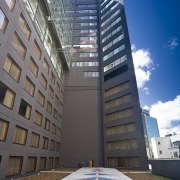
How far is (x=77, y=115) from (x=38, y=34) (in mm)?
22585

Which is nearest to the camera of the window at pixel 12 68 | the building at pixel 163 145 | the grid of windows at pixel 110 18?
the window at pixel 12 68

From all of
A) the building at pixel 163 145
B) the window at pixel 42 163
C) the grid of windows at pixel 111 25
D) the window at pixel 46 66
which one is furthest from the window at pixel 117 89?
the building at pixel 163 145

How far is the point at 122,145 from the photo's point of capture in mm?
34375

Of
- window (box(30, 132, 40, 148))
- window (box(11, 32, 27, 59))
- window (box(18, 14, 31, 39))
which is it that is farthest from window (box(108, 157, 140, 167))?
window (box(18, 14, 31, 39))

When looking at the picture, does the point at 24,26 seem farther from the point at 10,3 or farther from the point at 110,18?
the point at 110,18

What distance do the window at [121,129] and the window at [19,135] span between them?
22053mm

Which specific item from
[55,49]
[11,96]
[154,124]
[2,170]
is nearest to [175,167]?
[2,170]

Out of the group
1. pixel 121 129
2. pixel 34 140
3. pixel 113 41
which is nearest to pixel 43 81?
pixel 34 140

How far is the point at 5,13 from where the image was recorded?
1558 cm

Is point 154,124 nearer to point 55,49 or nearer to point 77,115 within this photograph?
point 77,115

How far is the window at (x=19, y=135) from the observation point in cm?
1760

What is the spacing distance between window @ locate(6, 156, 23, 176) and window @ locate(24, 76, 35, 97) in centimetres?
843

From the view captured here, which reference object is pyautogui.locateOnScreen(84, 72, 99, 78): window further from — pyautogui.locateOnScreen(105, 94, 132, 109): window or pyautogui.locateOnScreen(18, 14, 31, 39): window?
pyautogui.locateOnScreen(18, 14, 31, 39): window

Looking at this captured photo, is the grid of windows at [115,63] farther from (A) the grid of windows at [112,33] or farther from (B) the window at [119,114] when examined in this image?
(B) the window at [119,114]
